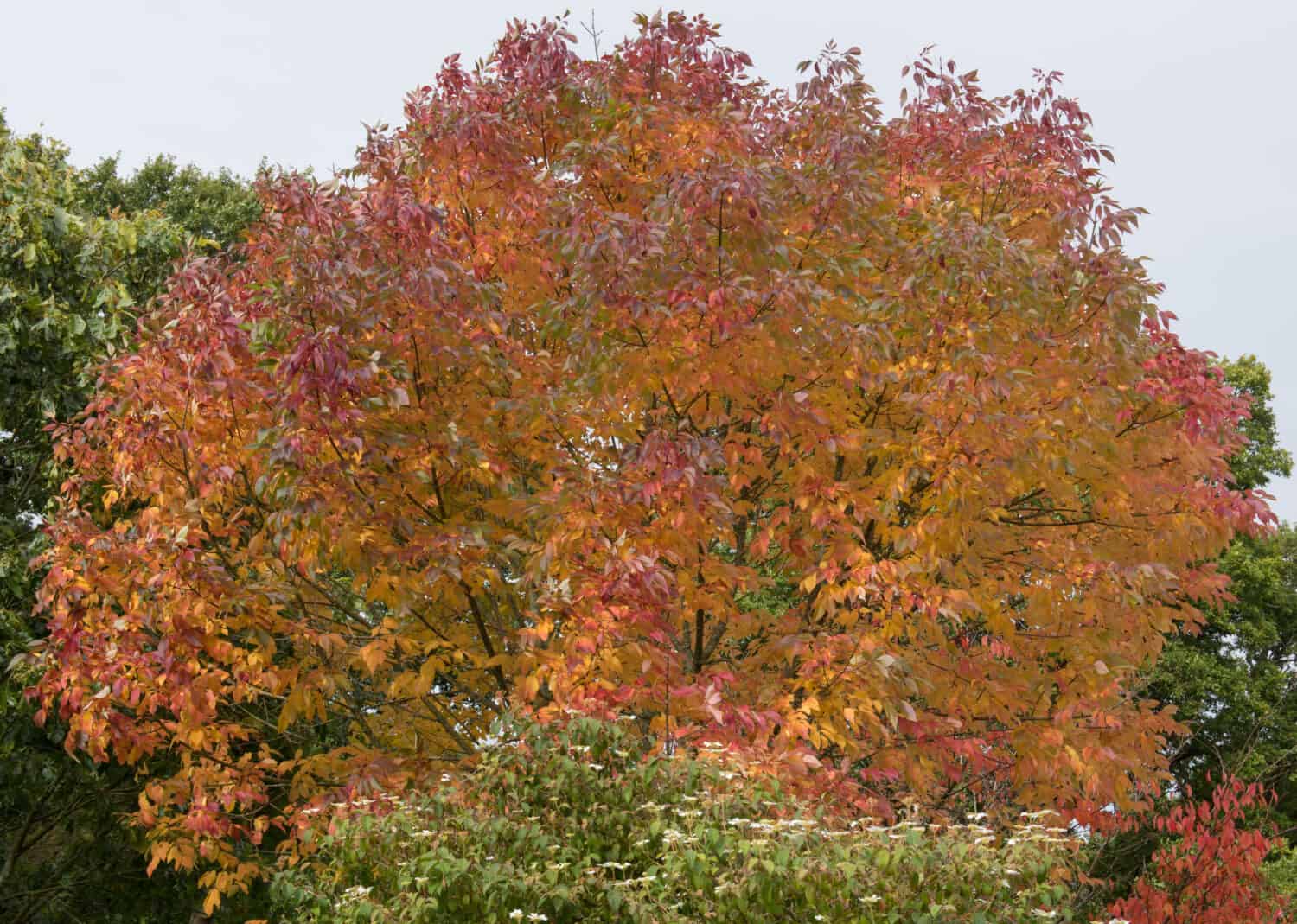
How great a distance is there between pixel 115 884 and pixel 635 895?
982cm

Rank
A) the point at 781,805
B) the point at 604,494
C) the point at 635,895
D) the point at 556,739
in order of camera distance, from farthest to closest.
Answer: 1. the point at 604,494
2. the point at 556,739
3. the point at 781,805
4. the point at 635,895

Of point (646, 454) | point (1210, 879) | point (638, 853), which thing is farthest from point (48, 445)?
point (1210, 879)

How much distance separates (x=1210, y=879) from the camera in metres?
11.9

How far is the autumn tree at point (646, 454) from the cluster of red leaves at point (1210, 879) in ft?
6.93

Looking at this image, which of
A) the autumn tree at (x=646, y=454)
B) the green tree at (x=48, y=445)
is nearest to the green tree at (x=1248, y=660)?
the autumn tree at (x=646, y=454)

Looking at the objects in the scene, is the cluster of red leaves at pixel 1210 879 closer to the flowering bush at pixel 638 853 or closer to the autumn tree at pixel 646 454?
the autumn tree at pixel 646 454

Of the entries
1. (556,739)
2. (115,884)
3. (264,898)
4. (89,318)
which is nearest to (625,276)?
(556,739)

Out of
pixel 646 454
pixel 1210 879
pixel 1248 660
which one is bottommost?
pixel 1210 879

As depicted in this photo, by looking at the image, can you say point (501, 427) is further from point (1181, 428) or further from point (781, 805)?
point (1181, 428)

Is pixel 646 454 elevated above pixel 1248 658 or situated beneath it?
situated beneath

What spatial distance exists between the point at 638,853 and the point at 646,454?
2452 millimetres

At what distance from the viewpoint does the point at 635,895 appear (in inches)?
241

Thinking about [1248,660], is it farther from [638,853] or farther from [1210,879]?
[638,853]

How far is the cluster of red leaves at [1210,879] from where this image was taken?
1155cm
